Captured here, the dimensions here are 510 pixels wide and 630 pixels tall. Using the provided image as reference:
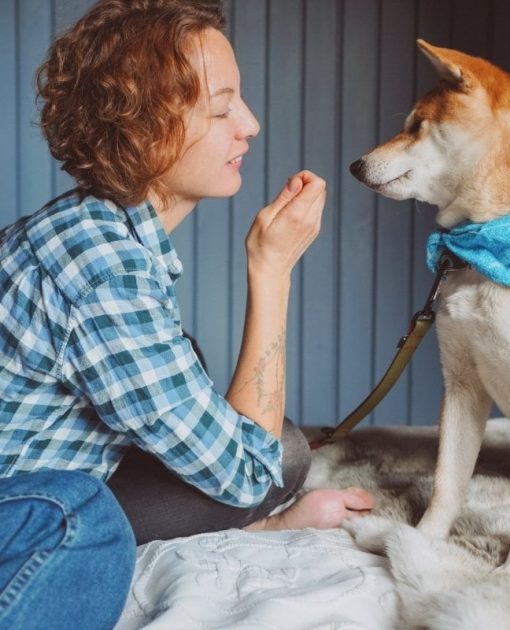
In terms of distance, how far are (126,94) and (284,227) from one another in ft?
0.88

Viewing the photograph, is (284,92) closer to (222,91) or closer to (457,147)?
(457,147)

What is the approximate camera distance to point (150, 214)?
1184mm

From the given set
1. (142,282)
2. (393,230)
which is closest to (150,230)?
(142,282)

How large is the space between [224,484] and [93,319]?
0.91 feet

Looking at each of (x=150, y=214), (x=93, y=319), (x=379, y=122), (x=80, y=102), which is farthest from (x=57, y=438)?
(x=379, y=122)

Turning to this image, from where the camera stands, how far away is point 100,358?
1.05 m

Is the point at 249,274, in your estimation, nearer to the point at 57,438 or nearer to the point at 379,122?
the point at 57,438

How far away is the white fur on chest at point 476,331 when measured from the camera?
52.1 inches

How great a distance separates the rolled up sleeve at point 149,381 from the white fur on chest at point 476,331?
421 millimetres

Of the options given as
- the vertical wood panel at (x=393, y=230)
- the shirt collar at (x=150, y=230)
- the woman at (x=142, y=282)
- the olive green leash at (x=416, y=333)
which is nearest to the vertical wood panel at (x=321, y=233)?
the vertical wood panel at (x=393, y=230)

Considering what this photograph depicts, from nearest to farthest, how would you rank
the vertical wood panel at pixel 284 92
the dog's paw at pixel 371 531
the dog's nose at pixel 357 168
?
the dog's paw at pixel 371 531 → the dog's nose at pixel 357 168 → the vertical wood panel at pixel 284 92

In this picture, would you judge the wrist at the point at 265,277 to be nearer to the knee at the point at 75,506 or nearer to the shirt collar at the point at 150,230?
the shirt collar at the point at 150,230

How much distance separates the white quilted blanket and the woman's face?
49 centimetres

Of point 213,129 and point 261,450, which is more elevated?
point 213,129
